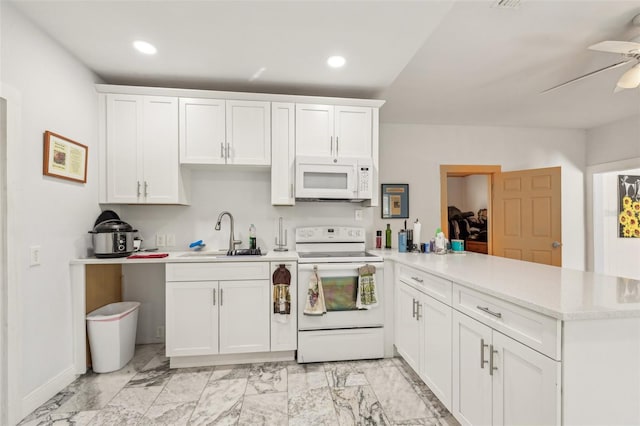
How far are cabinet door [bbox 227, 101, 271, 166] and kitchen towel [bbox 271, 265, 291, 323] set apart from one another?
3.36ft

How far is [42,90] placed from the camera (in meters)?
1.96

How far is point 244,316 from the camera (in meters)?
2.47

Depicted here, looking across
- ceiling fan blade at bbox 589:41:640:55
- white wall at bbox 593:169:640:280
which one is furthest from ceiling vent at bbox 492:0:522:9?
white wall at bbox 593:169:640:280

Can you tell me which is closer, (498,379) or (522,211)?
(498,379)

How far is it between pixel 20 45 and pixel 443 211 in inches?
164

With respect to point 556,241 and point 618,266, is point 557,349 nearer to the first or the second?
point 556,241

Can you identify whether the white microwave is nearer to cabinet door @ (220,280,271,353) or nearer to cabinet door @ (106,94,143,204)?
cabinet door @ (220,280,271,353)

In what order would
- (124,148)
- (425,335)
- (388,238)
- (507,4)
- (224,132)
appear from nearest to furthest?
1. (507,4)
2. (425,335)
3. (124,148)
4. (224,132)
5. (388,238)

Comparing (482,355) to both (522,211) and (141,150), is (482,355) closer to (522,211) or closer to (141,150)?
(141,150)

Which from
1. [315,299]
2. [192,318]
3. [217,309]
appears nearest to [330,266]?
[315,299]

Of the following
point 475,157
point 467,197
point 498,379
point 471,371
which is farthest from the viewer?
point 467,197

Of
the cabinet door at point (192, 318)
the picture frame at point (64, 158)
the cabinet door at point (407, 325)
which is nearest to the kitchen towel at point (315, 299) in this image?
the cabinet door at point (407, 325)

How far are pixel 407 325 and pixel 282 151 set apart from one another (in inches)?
72.9

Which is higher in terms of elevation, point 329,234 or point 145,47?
point 145,47
